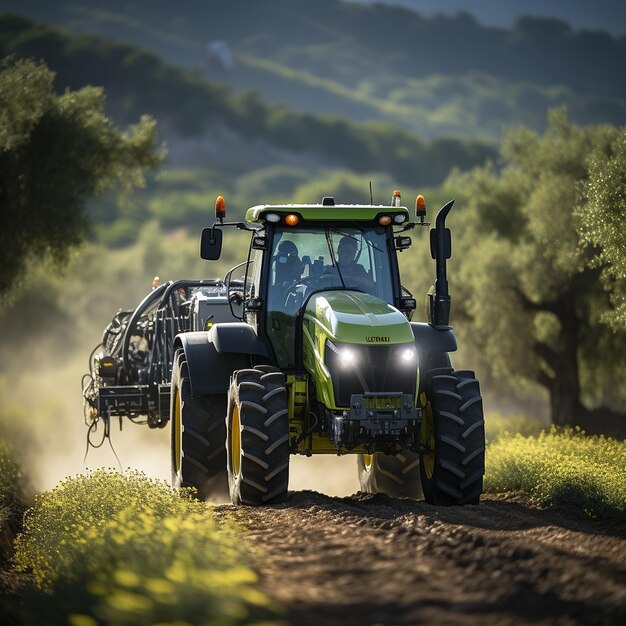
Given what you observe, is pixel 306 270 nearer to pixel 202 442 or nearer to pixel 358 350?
pixel 358 350

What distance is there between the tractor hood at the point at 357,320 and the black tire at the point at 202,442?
1.63 metres

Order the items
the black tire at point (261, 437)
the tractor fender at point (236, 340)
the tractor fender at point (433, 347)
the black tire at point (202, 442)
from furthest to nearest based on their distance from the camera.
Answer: the black tire at point (202, 442) < the tractor fender at point (433, 347) < the tractor fender at point (236, 340) < the black tire at point (261, 437)

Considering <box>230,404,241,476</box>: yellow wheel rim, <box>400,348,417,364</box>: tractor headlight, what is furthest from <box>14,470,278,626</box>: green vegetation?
<box>400,348,417,364</box>: tractor headlight

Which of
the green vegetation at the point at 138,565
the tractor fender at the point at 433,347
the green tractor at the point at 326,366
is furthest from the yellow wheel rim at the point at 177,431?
the tractor fender at the point at 433,347

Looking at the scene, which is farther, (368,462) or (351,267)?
(368,462)

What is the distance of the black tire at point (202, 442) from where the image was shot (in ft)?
40.4

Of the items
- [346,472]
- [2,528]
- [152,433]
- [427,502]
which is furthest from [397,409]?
[152,433]

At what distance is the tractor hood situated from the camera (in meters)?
10.8

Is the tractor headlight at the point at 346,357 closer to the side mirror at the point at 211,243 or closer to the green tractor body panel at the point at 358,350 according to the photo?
the green tractor body panel at the point at 358,350

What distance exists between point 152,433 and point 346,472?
842 cm

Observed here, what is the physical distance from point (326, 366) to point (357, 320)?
1.75ft

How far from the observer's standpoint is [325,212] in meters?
12.0

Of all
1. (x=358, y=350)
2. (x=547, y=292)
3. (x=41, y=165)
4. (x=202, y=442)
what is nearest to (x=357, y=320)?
(x=358, y=350)

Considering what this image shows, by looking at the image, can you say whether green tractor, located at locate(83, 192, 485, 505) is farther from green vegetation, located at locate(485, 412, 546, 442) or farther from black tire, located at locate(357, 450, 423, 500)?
green vegetation, located at locate(485, 412, 546, 442)
